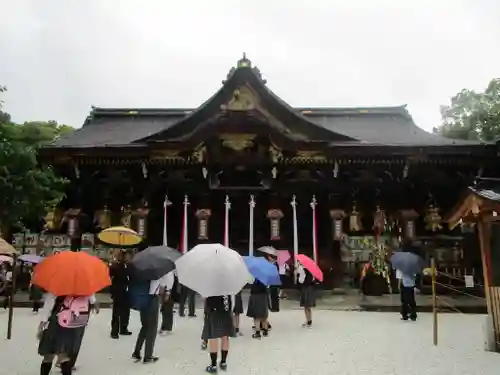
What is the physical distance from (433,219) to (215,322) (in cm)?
1191

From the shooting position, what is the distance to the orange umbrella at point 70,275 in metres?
5.29

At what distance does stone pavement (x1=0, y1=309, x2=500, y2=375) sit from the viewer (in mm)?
6605

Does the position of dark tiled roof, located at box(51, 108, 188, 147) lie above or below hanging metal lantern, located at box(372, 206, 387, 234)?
above

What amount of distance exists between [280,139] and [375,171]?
3837 mm

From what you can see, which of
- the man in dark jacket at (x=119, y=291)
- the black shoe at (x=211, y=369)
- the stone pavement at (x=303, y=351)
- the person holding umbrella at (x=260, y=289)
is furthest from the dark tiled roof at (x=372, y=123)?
the black shoe at (x=211, y=369)

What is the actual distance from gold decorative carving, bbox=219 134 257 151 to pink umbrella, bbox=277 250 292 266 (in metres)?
4.01

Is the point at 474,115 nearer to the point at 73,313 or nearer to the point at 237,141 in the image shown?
the point at 237,141

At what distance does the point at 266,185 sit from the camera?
651 inches

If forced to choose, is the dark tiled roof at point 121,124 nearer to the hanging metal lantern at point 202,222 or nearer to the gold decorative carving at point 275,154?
the hanging metal lantern at point 202,222

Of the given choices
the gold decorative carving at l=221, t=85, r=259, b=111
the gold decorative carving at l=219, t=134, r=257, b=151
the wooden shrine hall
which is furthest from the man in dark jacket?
the gold decorative carving at l=221, t=85, r=259, b=111

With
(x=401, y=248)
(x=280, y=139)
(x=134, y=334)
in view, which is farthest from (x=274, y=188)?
(x=134, y=334)

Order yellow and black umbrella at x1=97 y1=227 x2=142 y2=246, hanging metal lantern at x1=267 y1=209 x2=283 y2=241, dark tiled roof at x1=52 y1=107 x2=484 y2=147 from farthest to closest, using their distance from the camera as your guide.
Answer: dark tiled roof at x1=52 y1=107 x2=484 y2=147 < hanging metal lantern at x1=267 y1=209 x2=283 y2=241 < yellow and black umbrella at x1=97 y1=227 x2=142 y2=246

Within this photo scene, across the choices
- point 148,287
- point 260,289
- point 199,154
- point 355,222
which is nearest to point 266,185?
point 199,154

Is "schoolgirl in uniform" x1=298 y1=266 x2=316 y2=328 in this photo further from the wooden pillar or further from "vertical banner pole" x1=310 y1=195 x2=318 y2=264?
"vertical banner pole" x1=310 y1=195 x2=318 y2=264
